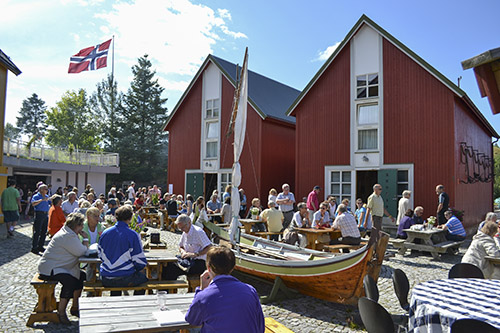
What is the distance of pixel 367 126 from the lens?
1566 centimetres

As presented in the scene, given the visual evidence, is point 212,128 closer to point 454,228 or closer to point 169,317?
point 454,228

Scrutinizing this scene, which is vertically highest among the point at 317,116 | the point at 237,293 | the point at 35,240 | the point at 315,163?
the point at 317,116

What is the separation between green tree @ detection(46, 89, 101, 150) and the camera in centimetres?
4591

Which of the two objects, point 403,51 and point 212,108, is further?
point 212,108

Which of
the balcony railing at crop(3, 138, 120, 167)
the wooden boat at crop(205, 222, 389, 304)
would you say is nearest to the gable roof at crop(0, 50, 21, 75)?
the balcony railing at crop(3, 138, 120, 167)

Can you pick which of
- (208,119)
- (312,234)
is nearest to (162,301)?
(312,234)

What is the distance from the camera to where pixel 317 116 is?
16.9 meters

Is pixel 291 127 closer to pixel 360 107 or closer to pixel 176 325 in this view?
pixel 360 107

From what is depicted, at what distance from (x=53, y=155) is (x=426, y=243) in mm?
23942

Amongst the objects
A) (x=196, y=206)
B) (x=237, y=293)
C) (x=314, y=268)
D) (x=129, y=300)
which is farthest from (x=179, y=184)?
(x=237, y=293)

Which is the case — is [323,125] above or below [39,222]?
above

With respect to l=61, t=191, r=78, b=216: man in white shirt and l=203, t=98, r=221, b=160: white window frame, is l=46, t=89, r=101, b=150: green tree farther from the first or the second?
l=61, t=191, r=78, b=216: man in white shirt

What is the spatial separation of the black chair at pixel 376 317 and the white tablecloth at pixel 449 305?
23cm

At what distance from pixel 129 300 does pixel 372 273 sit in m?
3.65
